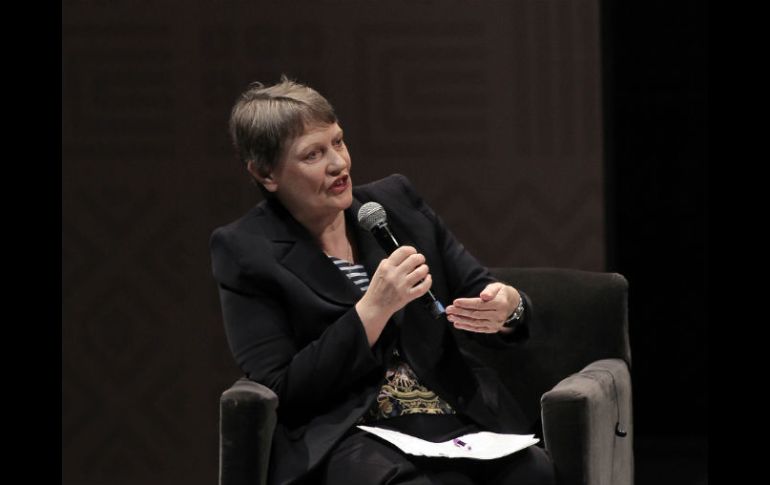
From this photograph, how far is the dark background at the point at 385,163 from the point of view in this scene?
3.92 m

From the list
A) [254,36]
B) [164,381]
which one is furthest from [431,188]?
[164,381]

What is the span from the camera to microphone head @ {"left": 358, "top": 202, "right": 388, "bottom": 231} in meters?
2.78

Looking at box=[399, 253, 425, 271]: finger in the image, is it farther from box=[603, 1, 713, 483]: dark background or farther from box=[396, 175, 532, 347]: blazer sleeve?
box=[603, 1, 713, 483]: dark background

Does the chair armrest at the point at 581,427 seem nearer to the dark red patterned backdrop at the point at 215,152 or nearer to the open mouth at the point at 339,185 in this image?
the open mouth at the point at 339,185

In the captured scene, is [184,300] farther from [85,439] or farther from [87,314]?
[85,439]

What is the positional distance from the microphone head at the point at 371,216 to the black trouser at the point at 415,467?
1.65 feet

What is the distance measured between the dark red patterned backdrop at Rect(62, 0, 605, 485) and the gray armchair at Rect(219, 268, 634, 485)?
0.68 meters

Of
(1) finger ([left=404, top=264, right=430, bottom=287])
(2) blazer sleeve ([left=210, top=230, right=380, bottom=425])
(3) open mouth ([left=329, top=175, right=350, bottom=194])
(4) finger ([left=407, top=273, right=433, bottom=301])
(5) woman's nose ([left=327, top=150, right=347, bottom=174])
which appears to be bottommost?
(2) blazer sleeve ([left=210, top=230, right=380, bottom=425])

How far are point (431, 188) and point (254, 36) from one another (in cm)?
82

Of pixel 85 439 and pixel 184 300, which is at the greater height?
pixel 184 300

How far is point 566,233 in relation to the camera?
3932mm

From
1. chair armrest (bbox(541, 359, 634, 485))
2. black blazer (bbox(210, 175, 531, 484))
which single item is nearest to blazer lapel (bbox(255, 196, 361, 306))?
black blazer (bbox(210, 175, 531, 484))

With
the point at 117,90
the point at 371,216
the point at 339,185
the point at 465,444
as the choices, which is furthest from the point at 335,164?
the point at 117,90

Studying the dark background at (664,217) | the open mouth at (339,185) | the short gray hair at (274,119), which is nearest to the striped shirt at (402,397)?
the open mouth at (339,185)
